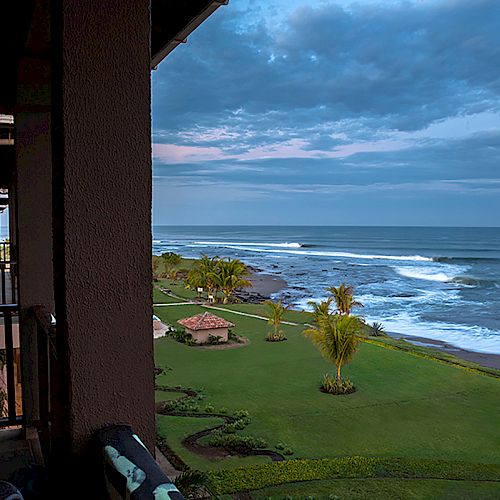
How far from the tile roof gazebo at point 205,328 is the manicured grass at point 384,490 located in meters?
9.31

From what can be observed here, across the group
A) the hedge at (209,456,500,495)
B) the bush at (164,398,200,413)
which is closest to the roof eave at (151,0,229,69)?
the hedge at (209,456,500,495)

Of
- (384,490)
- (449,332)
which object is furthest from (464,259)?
(384,490)

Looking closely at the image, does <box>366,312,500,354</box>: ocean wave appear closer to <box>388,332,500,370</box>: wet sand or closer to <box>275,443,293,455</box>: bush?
<box>388,332,500,370</box>: wet sand

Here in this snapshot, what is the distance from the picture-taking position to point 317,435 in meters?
10.2

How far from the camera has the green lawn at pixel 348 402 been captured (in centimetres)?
965

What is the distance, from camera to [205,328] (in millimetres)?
17047

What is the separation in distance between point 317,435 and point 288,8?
47.5 metres

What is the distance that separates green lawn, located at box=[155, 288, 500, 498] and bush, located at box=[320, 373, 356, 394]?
23cm

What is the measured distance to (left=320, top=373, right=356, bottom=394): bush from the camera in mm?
12875

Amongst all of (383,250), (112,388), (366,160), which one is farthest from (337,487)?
(366,160)

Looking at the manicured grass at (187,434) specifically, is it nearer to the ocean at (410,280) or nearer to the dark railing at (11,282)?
the dark railing at (11,282)

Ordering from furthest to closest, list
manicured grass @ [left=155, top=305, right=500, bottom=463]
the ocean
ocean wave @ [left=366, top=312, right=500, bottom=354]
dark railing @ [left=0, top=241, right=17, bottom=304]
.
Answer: the ocean < ocean wave @ [left=366, top=312, right=500, bottom=354] < manicured grass @ [left=155, top=305, right=500, bottom=463] < dark railing @ [left=0, top=241, right=17, bottom=304]

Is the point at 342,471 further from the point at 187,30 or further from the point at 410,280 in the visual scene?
the point at 410,280

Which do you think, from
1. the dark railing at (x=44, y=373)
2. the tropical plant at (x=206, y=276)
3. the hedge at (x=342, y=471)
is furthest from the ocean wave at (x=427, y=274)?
the dark railing at (x=44, y=373)
